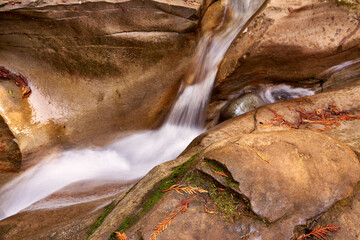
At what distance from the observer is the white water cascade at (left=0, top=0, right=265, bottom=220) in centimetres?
413

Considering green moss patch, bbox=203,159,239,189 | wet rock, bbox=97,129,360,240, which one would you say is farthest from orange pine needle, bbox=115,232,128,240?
green moss patch, bbox=203,159,239,189

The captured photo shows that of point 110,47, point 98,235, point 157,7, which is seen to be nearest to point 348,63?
point 157,7

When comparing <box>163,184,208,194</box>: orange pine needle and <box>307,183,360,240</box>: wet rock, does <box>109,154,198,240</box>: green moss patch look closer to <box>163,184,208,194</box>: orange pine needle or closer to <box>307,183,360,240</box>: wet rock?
<box>163,184,208,194</box>: orange pine needle

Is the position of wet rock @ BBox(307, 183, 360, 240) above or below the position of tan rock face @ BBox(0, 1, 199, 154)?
below

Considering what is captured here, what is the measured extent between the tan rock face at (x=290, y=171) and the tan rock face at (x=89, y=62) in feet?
10.0

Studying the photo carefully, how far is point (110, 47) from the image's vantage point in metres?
4.35

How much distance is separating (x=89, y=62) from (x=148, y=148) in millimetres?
2231

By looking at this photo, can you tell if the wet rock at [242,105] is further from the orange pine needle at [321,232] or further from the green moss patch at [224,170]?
the orange pine needle at [321,232]

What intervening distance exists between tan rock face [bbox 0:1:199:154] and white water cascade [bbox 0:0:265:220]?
382 mm

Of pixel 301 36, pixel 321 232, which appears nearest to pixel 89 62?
pixel 301 36

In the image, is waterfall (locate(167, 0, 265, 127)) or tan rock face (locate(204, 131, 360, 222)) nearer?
tan rock face (locate(204, 131, 360, 222))

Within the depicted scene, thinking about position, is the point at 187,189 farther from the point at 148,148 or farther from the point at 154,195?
the point at 148,148

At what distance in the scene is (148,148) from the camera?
5.09m

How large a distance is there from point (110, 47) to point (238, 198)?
3740 mm
